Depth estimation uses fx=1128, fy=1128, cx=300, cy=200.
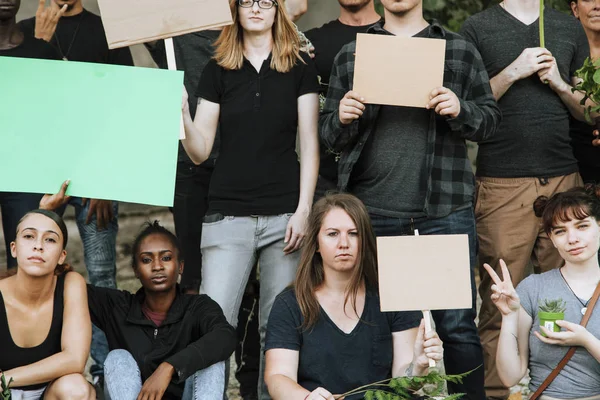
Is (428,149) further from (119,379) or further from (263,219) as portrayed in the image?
(119,379)

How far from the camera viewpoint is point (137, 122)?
459cm

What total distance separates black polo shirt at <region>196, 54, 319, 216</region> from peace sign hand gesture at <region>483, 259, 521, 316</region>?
1.02 metres

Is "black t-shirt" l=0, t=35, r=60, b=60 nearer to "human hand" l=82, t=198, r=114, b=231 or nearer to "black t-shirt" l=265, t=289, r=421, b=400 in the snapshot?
"human hand" l=82, t=198, r=114, b=231

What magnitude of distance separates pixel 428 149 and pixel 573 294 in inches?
33.4

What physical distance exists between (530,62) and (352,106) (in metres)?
0.95

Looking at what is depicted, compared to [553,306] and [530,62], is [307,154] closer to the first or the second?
[530,62]

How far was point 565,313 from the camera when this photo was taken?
4.46 metres

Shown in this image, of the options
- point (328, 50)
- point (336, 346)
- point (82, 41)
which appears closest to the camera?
point (336, 346)

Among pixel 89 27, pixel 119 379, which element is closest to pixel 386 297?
pixel 119 379

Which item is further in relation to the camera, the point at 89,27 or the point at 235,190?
the point at 89,27

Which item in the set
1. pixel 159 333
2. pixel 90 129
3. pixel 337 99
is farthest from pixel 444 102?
pixel 159 333

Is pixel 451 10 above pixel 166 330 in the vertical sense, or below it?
above

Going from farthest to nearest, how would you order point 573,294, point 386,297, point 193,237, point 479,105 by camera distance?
point 193,237, point 479,105, point 573,294, point 386,297

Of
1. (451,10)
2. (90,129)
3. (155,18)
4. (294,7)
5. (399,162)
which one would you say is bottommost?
(399,162)
